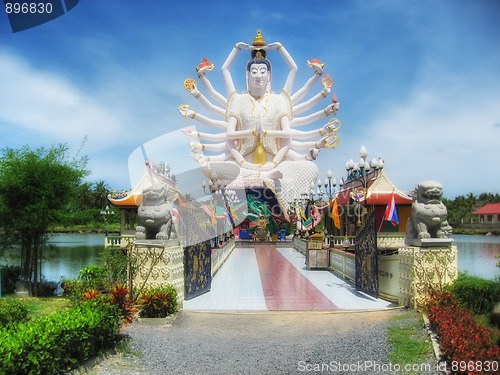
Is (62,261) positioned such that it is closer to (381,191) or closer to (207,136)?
(207,136)

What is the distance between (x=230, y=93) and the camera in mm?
30469

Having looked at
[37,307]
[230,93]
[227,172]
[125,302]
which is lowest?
[37,307]

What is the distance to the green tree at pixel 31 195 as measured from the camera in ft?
37.6

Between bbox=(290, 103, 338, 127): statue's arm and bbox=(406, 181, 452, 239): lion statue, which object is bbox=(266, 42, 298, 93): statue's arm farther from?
bbox=(406, 181, 452, 239): lion statue

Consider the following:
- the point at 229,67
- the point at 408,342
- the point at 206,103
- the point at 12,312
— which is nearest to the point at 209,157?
the point at 206,103

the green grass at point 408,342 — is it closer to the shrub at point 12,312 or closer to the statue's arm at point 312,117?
the shrub at point 12,312

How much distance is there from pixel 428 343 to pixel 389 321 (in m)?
1.29

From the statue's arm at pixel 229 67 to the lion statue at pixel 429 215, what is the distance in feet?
81.0

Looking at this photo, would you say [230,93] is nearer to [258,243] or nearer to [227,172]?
[227,172]

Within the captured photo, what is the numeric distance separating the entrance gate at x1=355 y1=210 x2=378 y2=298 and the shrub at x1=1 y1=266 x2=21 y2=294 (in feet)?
33.9

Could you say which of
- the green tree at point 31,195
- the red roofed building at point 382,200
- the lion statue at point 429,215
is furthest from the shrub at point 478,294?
the red roofed building at point 382,200

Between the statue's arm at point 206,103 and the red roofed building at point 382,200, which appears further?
the statue's arm at point 206,103

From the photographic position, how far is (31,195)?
1166cm

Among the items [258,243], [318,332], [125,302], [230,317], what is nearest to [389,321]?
[318,332]
